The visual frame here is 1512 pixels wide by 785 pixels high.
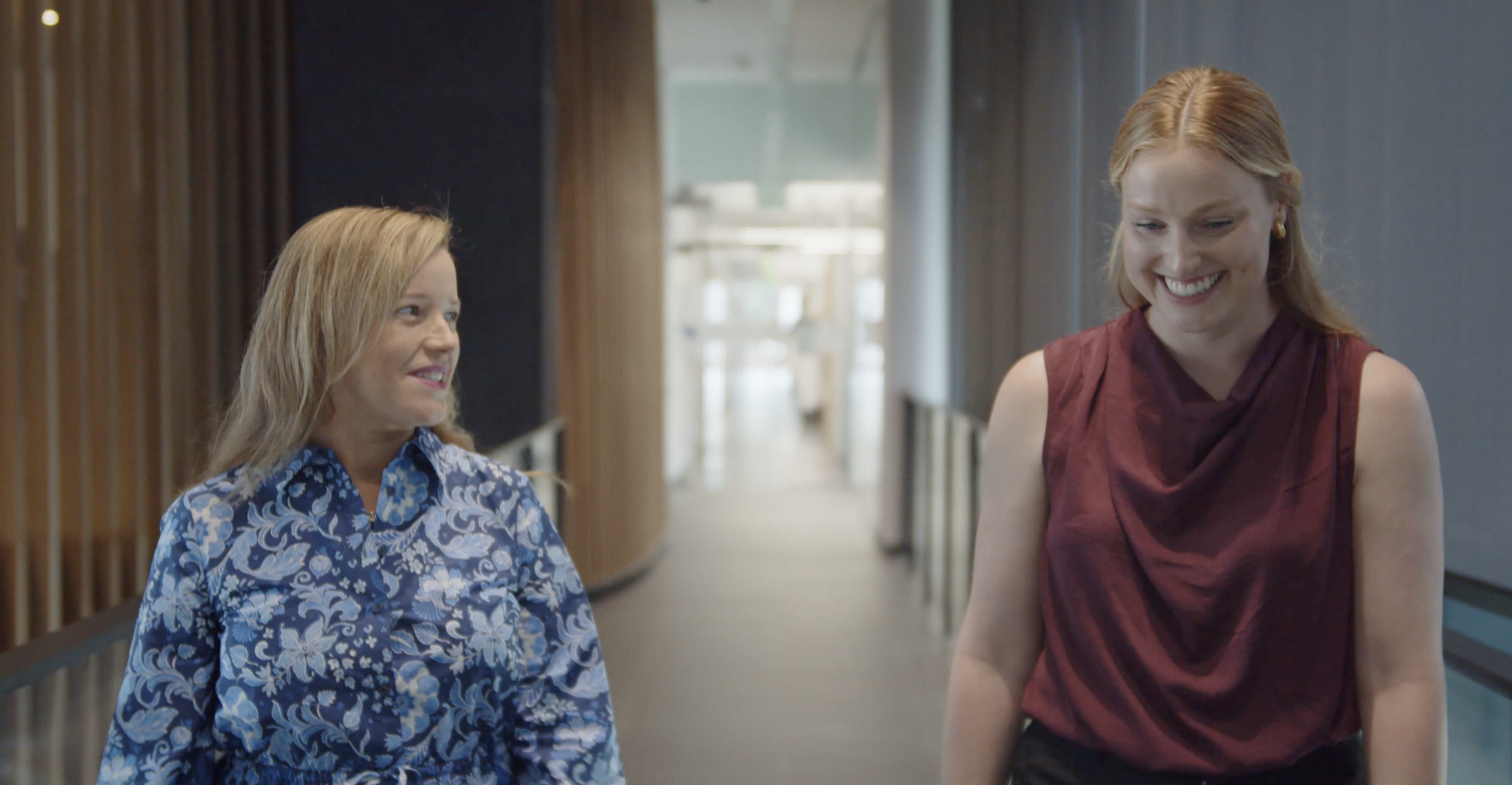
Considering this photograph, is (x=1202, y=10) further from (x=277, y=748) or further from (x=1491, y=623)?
(x=277, y=748)

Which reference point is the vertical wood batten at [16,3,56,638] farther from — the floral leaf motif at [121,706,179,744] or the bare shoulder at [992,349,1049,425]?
the bare shoulder at [992,349,1049,425]

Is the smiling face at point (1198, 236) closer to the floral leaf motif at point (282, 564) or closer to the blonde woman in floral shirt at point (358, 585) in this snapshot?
the blonde woman in floral shirt at point (358, 585)

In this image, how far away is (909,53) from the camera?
7.24 meters

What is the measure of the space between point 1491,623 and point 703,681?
333cm

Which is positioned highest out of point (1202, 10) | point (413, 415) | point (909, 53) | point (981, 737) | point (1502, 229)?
point (909, 53)

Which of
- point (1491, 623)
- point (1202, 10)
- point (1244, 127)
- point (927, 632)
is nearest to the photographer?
point (1244, 127)

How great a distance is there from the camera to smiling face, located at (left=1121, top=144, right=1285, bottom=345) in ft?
3.77

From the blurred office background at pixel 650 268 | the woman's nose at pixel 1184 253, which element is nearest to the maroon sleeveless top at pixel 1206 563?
the woman's nose at pixel 1184 253

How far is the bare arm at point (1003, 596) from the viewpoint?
1.29 metres

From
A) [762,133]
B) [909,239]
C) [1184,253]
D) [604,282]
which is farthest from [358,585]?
[762,133]

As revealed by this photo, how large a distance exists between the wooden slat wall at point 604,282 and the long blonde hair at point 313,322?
3.93 m

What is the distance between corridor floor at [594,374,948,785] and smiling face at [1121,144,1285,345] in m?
2.57

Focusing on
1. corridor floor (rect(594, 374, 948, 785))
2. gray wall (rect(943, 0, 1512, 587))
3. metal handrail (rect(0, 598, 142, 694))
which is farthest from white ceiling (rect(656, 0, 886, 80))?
metal handrail (rect(0, 598, 142, 694))

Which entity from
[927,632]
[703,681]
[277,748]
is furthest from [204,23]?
[927,632]
